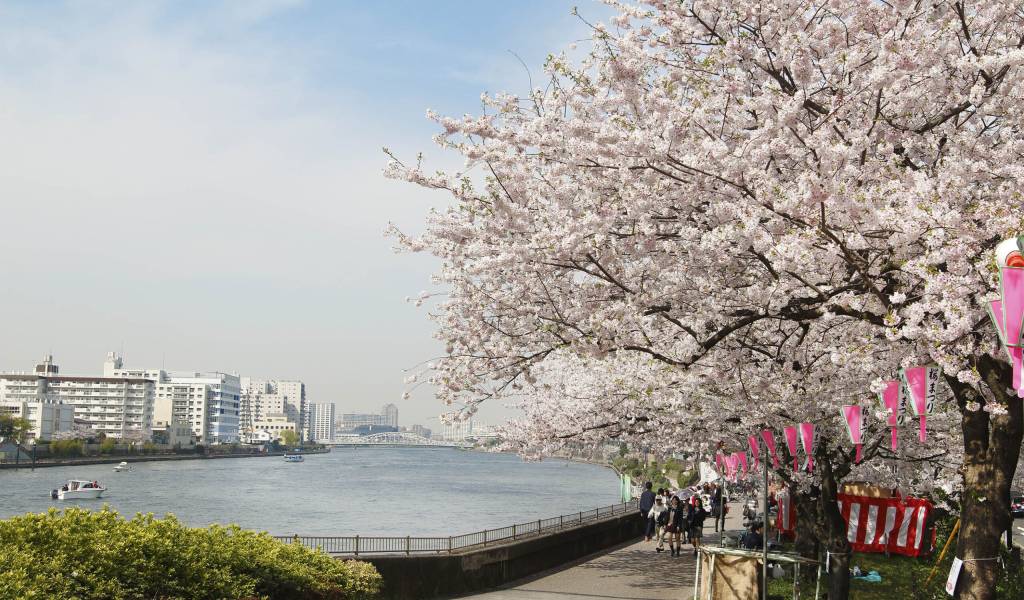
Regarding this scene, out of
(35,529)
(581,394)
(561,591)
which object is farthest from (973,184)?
(581,394)

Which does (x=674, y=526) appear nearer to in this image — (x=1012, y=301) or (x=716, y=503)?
(x=716, y=503)

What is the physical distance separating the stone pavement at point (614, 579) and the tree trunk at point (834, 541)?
3.50 meters

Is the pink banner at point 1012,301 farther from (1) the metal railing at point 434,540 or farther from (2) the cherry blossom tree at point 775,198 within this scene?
(1) the metal railing at point 434,540

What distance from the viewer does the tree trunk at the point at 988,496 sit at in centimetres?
861

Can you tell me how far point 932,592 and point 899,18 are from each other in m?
7.76

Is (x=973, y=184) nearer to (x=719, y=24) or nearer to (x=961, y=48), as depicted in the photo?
(x=961, y=48)

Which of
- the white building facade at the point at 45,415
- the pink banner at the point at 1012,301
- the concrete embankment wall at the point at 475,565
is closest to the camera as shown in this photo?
the pink banner at the point at 1012,301

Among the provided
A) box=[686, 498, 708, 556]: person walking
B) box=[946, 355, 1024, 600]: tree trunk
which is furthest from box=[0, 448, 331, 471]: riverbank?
box=[946, 355, 1024, 600]: tree trunk

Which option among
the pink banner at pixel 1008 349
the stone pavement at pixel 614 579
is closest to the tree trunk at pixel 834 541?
the stone pavement at pixel 614 579

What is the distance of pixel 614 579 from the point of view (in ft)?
63.1

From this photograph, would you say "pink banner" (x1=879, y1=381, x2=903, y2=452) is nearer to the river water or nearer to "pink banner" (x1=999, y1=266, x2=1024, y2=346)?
"pink banner" (x1=999, y1=266, x2=1024, y2=346)

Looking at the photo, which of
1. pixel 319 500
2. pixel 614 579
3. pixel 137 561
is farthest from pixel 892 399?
pixel 319 500

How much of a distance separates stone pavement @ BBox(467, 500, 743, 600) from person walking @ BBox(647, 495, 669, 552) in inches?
14.3

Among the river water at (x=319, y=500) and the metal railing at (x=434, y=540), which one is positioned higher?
the metal railing at (x=434, y=540)
